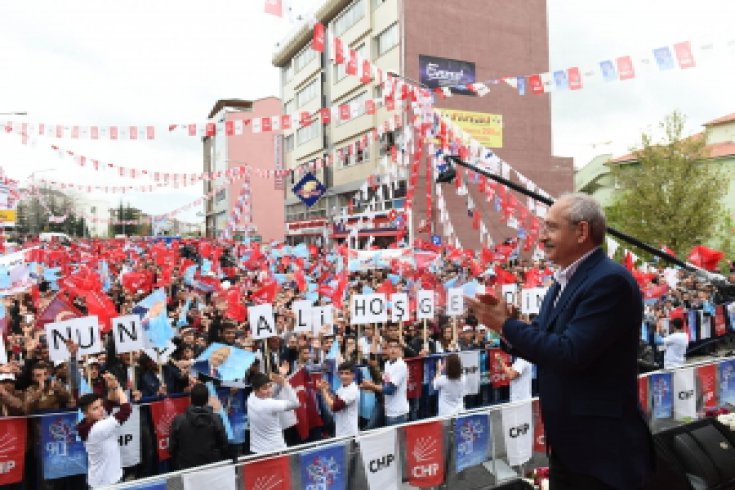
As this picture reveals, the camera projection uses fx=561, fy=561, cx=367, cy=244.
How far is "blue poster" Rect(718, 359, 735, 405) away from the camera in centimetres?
805

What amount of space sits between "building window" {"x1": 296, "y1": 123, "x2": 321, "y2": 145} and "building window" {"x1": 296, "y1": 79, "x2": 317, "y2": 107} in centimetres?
280

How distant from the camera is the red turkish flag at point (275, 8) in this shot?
8.14m

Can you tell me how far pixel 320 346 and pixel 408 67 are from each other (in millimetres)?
33454

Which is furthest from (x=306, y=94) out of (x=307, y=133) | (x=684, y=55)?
(x=684, y=55)

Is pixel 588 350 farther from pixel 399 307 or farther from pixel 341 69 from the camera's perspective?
pixel 341 69

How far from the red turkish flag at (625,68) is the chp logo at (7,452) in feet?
43.5

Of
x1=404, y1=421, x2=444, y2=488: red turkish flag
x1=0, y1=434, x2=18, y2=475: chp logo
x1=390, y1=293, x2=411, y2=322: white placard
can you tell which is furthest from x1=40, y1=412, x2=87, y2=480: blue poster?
x1=390, y1=293, x2=411, y2=322: white placard

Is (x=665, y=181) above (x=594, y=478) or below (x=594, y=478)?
above

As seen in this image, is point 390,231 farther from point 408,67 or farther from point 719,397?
point 719,397

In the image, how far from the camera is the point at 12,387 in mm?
6996

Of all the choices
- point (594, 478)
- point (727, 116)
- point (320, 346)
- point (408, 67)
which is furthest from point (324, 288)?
point (727, 116)

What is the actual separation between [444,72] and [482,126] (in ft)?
16.6

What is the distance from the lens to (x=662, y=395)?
744 centimetres

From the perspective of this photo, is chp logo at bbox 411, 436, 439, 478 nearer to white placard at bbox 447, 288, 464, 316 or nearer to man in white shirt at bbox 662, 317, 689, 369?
white placard at bbox 447, 288, 464, 316
